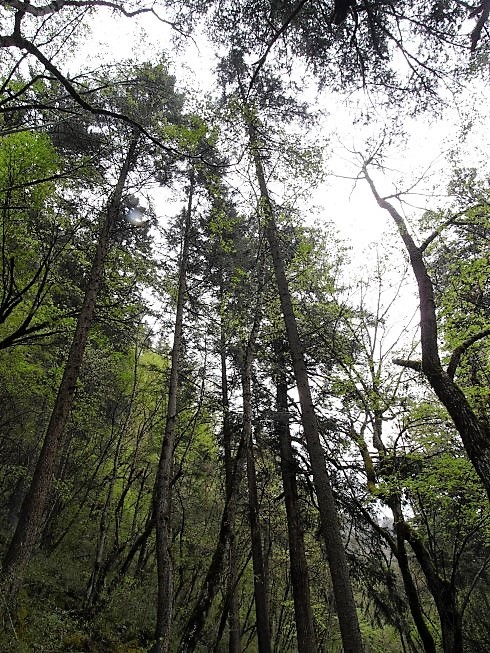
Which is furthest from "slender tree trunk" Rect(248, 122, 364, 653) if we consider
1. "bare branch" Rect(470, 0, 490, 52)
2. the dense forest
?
"bare branch" Rect(470, 0, 490, 52)

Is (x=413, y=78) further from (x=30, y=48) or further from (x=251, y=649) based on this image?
(x=251, y=649)

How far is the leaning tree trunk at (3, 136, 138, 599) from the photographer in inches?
234

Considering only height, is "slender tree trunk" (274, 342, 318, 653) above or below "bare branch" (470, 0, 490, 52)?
below

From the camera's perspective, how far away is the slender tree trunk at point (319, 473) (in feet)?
17.3

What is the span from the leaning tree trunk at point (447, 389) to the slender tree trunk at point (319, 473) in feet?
6.24

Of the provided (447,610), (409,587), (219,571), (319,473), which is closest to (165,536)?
(219,571)

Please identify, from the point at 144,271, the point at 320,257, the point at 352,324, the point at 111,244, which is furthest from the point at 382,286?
the point at 111,244

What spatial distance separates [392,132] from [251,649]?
2098cm

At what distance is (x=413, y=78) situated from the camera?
19.4 ft

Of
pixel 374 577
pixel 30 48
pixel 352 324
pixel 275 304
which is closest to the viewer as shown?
pixel 30 48

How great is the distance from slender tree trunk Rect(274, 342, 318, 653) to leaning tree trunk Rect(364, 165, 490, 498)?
343 cm

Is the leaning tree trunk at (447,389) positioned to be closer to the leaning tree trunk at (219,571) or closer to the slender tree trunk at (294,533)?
the leaning tree trunk at (219,571)

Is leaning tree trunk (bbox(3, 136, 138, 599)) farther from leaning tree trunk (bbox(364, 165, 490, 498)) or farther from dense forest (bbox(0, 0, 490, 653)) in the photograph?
leaning tree trunk (bbox(364, 165, 490, 498))

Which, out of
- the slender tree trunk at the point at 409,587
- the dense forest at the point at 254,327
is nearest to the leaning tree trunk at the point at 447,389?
the dense forest at the point at 254,327
